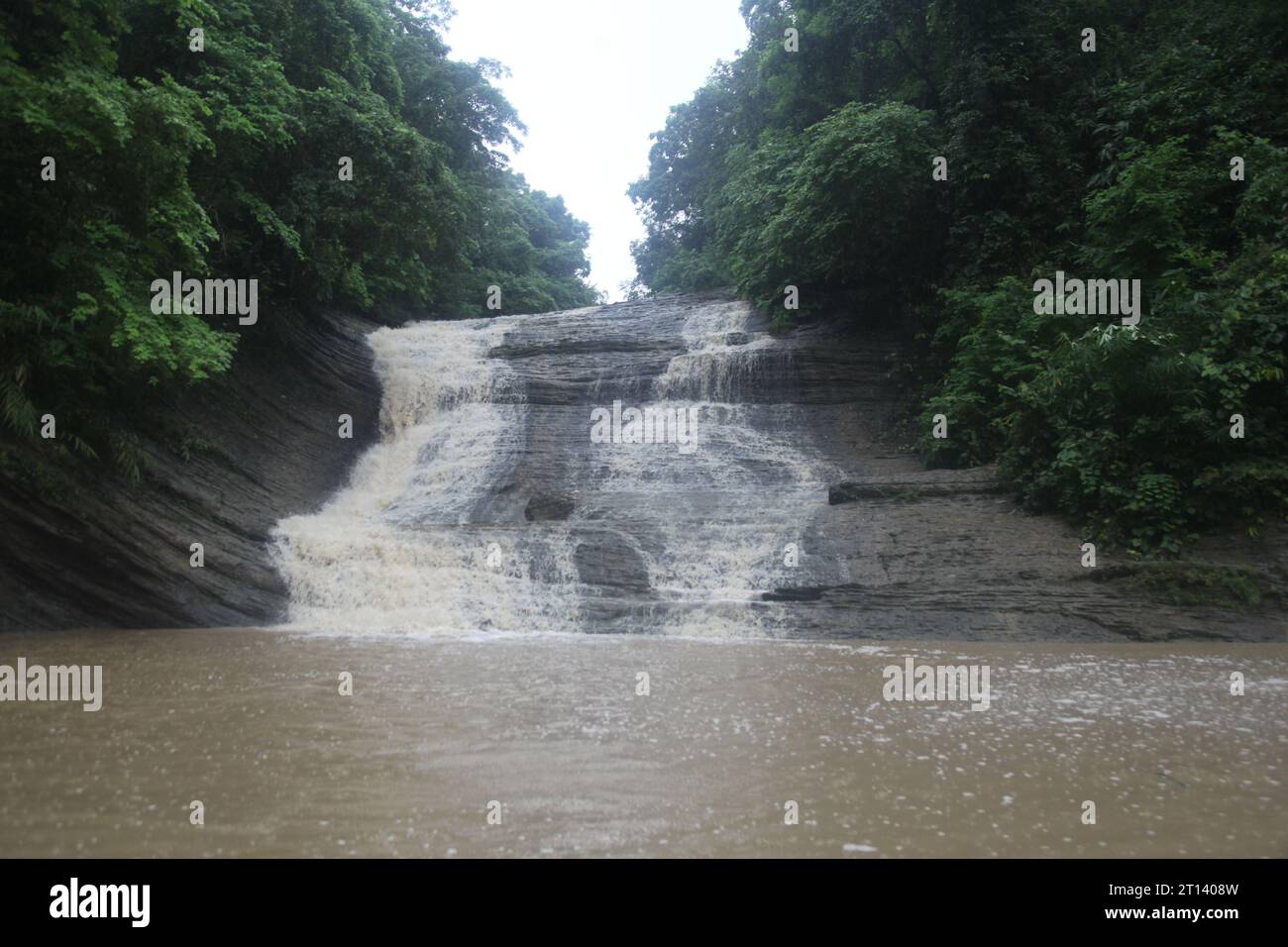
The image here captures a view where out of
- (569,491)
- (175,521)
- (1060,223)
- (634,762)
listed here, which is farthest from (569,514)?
(1060,223)

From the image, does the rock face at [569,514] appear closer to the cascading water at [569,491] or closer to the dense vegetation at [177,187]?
the cascading water at [569,491]

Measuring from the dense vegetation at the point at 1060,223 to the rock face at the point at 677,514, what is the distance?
1.12m

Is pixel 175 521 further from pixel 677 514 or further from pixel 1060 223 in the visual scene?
pixel 1060 223

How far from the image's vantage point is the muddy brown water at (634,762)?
3859mm

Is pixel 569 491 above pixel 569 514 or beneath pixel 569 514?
above

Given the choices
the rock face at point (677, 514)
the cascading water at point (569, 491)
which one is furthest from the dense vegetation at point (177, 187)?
the rock face at point (677, 514)

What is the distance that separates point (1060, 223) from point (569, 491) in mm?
11482

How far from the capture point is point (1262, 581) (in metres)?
10.8

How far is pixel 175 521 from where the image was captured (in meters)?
12.3

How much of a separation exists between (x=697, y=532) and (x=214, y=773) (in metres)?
9.59

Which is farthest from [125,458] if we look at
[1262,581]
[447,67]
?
[447,67]

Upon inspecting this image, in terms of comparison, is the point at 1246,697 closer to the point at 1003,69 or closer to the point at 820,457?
the point at 820,457

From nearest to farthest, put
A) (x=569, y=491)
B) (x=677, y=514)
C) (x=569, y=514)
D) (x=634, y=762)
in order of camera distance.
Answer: (x=634, y=762), (x=677, y=514), (x=569, y=514), (x=569, y=491)

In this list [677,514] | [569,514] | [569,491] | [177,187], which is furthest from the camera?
[569,491]
